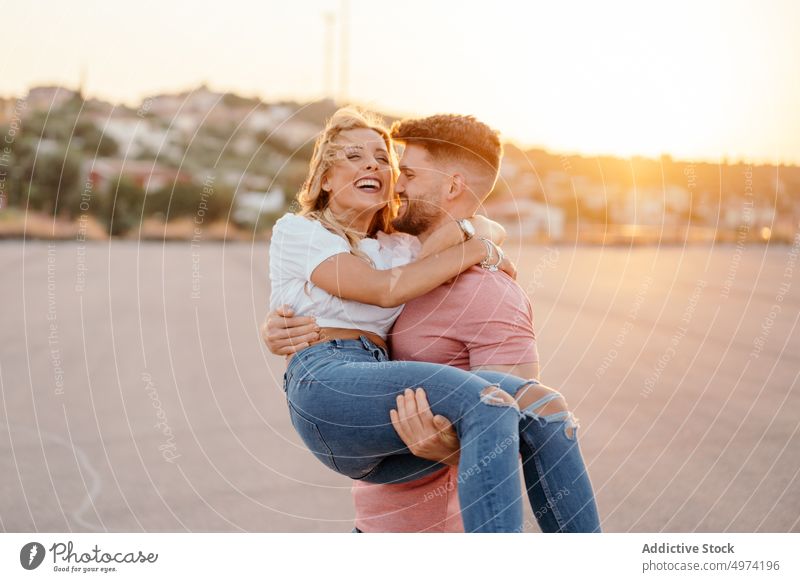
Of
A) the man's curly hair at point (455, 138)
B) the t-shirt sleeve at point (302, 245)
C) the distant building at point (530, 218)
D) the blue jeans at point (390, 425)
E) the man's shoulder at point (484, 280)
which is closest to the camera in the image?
the blue jeans at point (390, 425)

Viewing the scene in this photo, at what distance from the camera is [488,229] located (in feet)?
8.64

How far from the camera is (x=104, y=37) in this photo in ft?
11.7

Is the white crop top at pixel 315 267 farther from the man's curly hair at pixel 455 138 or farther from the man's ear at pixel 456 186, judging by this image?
the man's curly hair at pixel 455 138

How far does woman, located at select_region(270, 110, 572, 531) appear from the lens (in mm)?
2020

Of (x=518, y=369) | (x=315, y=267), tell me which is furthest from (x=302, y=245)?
(x=518, y=369)

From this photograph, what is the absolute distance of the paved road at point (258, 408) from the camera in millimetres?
3564

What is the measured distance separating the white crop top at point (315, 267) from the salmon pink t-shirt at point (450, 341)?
0.11 m

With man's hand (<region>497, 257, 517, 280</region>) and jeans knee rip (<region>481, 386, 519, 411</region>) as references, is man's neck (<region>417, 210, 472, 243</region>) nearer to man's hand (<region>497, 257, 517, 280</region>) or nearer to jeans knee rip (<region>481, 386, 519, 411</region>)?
man's hand (<region>497, 257, 517, 280</region>)

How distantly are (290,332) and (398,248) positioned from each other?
1.32ft

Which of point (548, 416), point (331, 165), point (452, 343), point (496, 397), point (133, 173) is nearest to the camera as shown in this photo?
point (496, 397)

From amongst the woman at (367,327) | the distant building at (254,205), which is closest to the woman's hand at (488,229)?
the woman at (367,327)

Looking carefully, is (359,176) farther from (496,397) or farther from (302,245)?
(496,397)

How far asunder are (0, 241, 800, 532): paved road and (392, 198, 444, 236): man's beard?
4.39 ft
